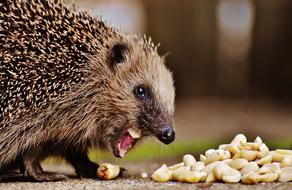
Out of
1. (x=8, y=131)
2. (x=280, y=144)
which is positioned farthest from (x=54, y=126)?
(x=280, y=144)

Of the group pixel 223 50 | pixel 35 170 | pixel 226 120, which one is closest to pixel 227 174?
pixel 35 170

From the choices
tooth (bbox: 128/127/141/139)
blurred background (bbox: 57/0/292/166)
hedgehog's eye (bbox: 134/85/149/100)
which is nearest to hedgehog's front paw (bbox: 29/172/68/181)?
tooth (bbox: 128/127/141/139)

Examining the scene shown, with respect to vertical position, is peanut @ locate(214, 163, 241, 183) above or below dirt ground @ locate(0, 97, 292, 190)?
below

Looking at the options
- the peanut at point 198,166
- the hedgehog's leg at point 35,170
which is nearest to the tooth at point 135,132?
the peanut at point 198,166

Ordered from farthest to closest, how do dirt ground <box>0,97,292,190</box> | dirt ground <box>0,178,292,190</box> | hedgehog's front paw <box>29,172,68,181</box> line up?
dirt ground <box>0,97,292,190</box> < hedgehog's front paw <box>29,172,68,181</box> < dirt ground <box>0,178,292,190</box>

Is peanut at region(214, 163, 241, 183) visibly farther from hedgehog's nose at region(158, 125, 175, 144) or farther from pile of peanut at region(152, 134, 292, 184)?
hedgehog's nose at region(158, 125, 175, 144)

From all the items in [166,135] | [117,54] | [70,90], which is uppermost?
[117,54]

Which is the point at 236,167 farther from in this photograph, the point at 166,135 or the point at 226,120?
the point at 226,120
